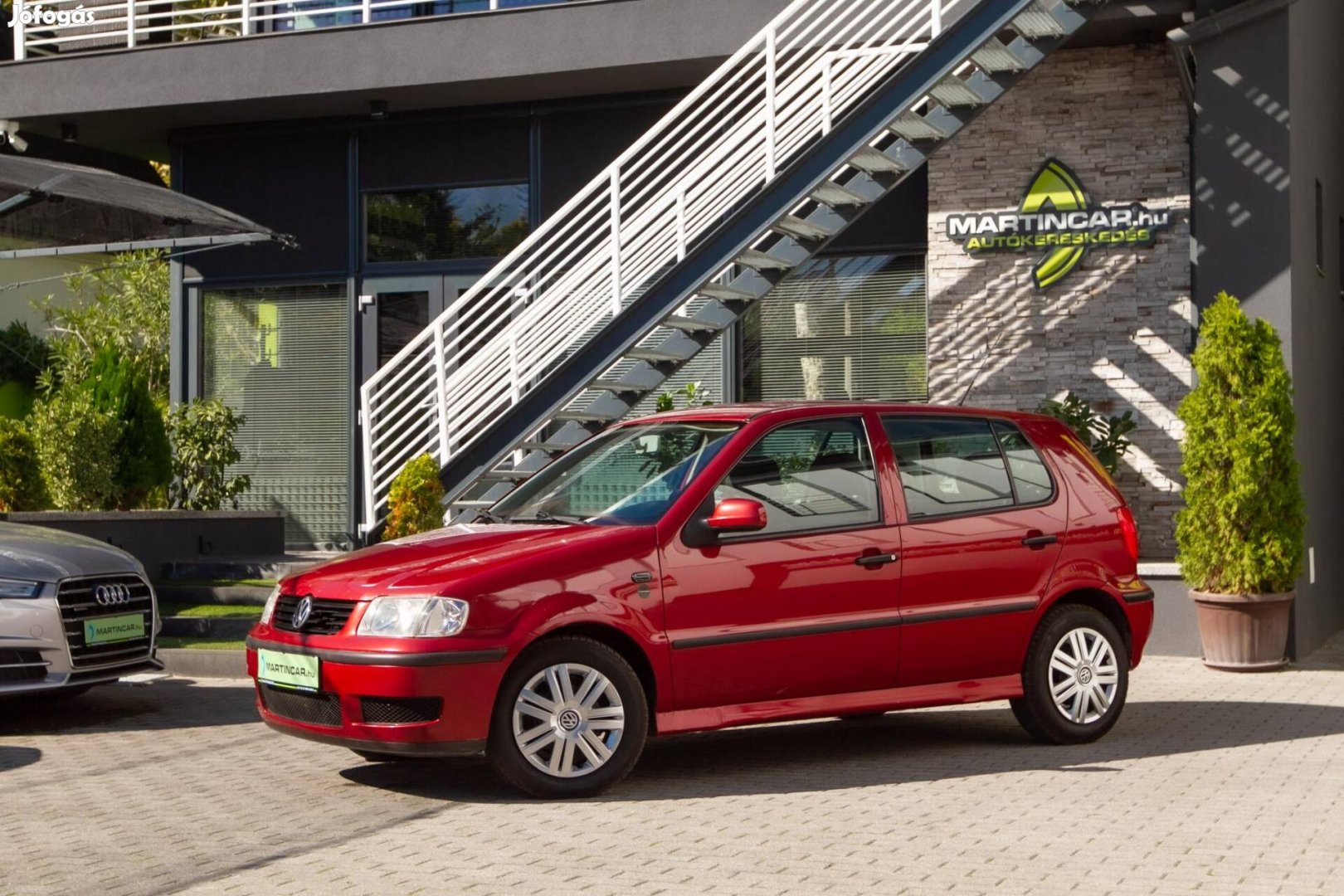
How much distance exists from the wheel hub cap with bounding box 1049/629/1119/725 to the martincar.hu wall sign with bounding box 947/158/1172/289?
664 centimetres

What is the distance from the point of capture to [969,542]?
8430mm

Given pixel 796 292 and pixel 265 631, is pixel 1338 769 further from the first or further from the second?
pixel 796 292

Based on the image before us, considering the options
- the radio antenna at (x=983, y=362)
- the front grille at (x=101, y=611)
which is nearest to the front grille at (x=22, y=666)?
the front grille at (x=101, y=611)

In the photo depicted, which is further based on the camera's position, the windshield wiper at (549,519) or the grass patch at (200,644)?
the grass patch at (200,644)

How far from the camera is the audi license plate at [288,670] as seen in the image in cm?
741

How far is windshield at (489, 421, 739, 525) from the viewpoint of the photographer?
7.88m

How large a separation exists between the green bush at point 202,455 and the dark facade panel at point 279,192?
173 centimetres

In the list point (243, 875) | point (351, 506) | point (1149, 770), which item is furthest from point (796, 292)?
point (243, 875)

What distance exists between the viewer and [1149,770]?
26.8ft

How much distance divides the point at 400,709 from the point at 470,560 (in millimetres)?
708

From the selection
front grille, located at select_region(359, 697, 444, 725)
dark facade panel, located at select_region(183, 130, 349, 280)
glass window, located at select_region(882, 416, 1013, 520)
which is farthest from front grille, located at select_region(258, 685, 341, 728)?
dark facade panel, located at select_region(183, 130, 349, 280)

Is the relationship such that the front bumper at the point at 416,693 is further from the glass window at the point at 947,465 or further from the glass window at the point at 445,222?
the glass window at the point at 445,222

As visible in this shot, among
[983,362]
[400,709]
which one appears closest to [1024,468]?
[400,709]

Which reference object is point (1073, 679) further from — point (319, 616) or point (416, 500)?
point (416, 500)
